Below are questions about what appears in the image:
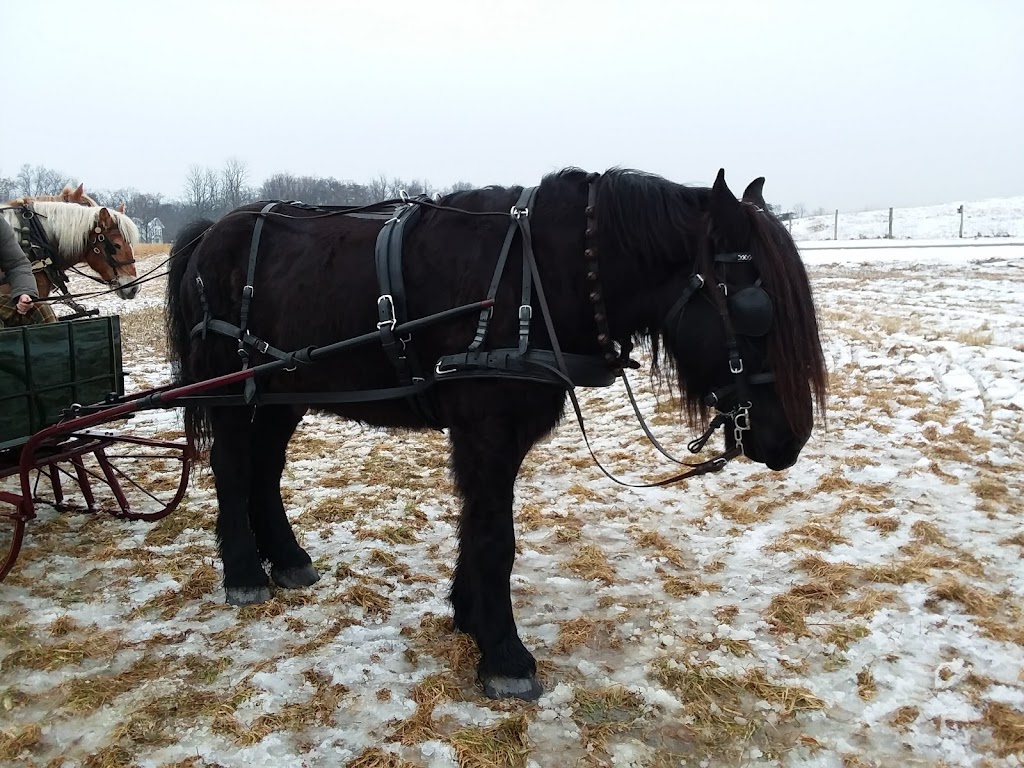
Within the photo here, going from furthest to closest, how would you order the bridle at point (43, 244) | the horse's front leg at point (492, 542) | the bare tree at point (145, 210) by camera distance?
the bare tree at point (145, 210)
the bridle at point (43, 244)
the horse's front leg at point (492, 542)

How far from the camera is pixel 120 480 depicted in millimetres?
5598

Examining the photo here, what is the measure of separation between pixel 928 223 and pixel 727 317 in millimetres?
48671

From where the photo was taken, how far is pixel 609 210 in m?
2.73

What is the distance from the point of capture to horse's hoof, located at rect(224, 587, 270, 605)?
361 centimetres

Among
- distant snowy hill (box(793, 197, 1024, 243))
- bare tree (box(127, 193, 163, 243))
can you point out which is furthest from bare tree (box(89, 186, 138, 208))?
distant snowy hill (box(793, 197, 1024, 243))

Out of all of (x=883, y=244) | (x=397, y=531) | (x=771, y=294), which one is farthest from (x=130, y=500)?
(x=883, y=244)

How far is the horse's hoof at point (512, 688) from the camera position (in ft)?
9.20

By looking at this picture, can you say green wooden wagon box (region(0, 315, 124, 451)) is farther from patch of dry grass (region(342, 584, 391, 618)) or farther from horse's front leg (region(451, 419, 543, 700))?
horse's front leg (region(451, 419, 543, 700))

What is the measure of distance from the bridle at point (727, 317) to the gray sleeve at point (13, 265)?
3688mm

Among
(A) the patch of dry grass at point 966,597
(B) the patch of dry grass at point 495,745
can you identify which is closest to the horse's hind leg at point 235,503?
(B) the patch of dry grass at point 495,745

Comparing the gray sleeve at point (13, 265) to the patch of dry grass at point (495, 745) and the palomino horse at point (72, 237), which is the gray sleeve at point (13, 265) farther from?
the patch of dry grass at point (495, 745)

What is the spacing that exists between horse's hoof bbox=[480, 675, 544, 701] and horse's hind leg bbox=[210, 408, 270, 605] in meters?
1.53

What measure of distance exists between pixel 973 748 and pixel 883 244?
31.8 metres

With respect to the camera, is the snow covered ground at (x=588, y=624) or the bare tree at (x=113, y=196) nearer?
the snow covered ground at (x=588, y=624)
